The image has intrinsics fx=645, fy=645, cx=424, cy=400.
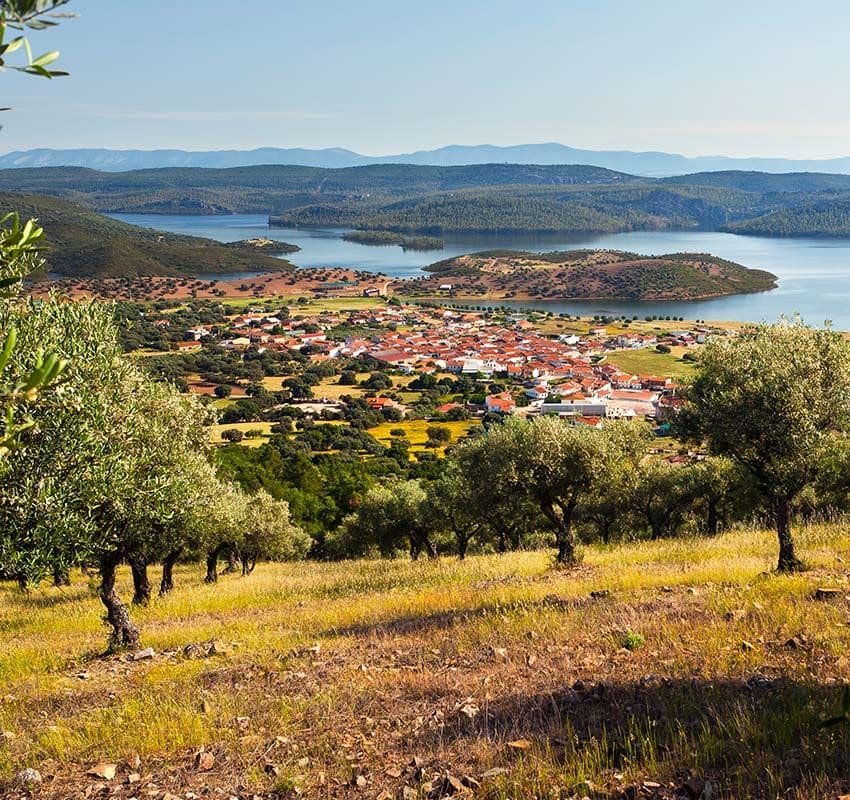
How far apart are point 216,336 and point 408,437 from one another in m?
71.1

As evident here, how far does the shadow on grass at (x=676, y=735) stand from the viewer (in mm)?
5047

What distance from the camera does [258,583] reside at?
840 inches

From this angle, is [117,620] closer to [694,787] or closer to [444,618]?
[444,618]

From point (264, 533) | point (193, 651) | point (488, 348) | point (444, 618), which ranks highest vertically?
point (444, 618)

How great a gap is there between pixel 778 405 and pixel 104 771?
39.4 ft

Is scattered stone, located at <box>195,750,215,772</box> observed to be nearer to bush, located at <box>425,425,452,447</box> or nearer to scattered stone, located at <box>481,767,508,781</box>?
scattered stone, located at <box>481,767,508,781</box>

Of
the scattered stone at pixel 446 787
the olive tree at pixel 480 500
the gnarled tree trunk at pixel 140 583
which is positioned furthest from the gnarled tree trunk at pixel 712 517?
the scattered stone at pixel 446 787

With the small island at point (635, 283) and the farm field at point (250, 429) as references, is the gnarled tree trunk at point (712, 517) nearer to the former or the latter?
the farm field at point (250, 429)

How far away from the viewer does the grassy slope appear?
560 cm

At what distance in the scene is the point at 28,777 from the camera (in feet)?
21.7

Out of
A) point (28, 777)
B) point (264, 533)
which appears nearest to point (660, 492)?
point (264, 533)

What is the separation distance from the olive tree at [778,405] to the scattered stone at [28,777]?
12.0 metres

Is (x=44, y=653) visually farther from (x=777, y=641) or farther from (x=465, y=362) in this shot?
(x=465, y=362)

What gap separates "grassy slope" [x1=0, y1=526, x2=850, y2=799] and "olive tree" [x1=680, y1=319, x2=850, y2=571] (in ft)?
6.49
